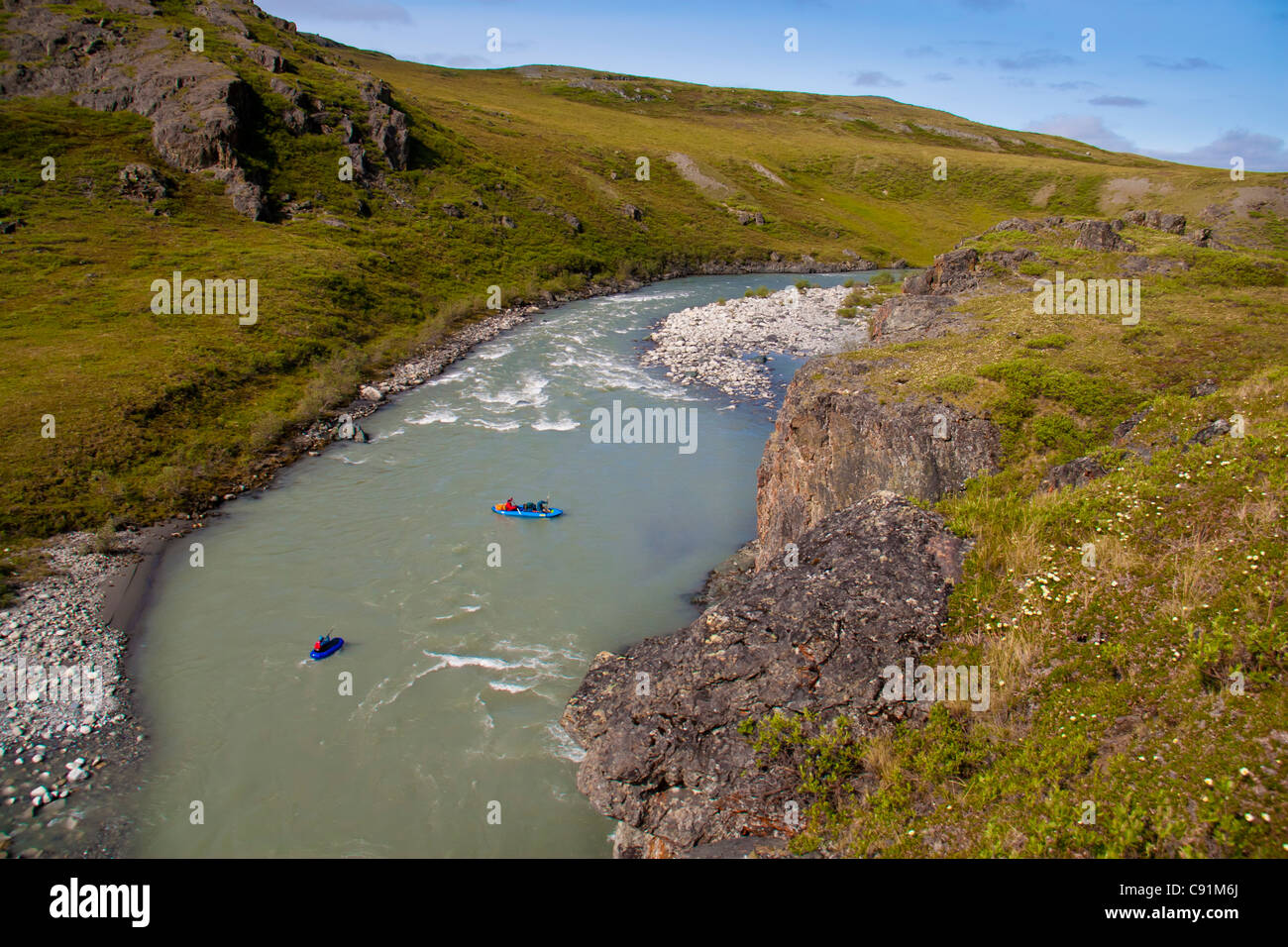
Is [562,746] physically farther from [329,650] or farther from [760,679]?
[329,650]

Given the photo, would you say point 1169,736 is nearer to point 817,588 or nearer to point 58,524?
point 817,588

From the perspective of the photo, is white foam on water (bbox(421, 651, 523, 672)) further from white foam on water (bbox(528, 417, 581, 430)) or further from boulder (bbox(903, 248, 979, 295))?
boulder (bbox(903, 248, 979, 295))

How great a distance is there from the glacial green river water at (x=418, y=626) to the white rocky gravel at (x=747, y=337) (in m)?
9.15

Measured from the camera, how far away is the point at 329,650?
19.2m

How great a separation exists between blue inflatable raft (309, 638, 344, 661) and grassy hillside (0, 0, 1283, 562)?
13.6 meters

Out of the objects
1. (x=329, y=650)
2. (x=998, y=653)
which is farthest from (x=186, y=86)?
(x=998, y=653)

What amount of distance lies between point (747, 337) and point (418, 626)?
42.5 m

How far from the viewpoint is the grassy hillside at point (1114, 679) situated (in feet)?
23.8

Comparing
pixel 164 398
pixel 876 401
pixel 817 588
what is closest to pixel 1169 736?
pixel 817 588

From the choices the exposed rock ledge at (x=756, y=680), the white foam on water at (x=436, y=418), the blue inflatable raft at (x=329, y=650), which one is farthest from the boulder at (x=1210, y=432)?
the white foam on water at (x=436, y=418)

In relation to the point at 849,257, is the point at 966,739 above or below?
below

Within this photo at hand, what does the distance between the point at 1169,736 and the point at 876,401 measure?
43.0 feet

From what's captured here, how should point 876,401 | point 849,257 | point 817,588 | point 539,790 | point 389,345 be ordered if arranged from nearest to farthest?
point 817,588 < point 539,790 < point 876,401 < point 389,345 < point 849,257

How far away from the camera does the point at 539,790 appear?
14922mm
